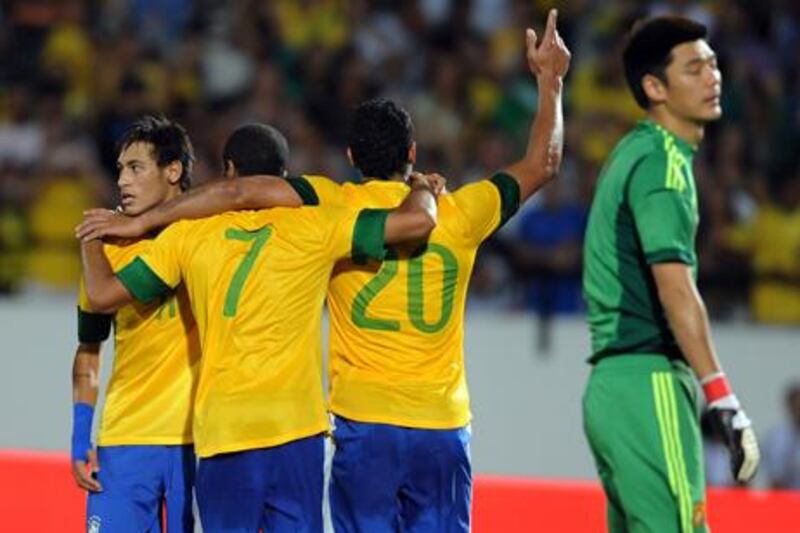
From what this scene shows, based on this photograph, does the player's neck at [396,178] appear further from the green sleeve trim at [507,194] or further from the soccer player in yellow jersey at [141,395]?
the soccer player in yellow jersey at [141,395]

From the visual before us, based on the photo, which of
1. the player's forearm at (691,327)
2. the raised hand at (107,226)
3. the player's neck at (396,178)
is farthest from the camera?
the player's neck at (396,178)

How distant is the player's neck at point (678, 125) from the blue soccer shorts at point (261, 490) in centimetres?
157

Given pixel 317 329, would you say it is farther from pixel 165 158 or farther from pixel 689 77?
pixel 689 77

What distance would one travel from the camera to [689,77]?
20.3 feet

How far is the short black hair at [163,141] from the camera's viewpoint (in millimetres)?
7234

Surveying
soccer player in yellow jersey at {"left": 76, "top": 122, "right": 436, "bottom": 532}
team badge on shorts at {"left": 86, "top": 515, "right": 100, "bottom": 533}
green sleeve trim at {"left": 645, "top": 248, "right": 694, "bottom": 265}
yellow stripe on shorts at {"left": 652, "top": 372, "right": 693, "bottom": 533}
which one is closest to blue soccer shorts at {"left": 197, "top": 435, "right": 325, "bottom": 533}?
soccer player in yellow jersey at {"left": 76, "top": 122, "right": 436, "bottom": 532}

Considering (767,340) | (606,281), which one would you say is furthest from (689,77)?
(767,340)

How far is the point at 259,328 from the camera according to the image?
679 cm

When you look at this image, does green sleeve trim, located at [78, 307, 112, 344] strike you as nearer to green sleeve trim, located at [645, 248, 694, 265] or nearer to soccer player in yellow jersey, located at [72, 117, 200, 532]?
soccer player in yellow jersey, located at [72, 117, 200, 532]

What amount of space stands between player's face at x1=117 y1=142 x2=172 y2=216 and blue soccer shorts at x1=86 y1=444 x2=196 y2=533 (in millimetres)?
822

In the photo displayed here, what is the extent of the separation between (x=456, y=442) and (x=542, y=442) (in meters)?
5.48

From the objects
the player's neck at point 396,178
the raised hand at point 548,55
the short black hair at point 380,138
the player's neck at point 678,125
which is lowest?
the player's neck at point 396,178

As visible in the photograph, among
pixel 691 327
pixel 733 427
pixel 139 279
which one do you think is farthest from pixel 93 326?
pixel 733 427

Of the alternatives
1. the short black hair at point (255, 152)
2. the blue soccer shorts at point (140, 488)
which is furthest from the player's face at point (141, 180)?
the blue soccer shorts at point (140, 488)
